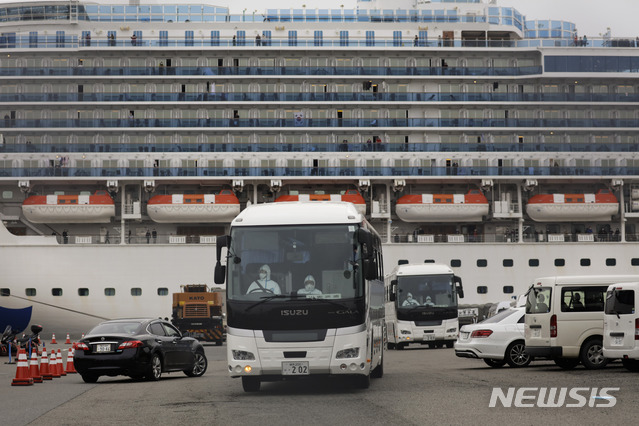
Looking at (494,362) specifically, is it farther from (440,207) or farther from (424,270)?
(440,207)

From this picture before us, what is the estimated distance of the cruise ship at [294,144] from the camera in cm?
4991

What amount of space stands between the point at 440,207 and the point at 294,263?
111ft

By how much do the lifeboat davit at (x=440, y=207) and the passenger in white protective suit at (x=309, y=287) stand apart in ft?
110

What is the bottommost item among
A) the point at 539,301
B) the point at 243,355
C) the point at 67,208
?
the point at 243,355

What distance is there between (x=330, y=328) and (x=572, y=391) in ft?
13.0

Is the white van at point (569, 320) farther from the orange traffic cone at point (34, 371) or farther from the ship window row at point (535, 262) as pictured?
the ship window row at point (535, 262)

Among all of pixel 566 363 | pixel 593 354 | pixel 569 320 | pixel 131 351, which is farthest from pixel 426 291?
pixel 131 351

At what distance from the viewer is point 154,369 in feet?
69.7

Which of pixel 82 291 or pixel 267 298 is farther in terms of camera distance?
pixel 82 291

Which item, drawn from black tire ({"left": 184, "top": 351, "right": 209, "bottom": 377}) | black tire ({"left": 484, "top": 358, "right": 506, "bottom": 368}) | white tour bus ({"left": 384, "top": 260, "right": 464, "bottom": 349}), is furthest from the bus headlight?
white tour bus ({"left": 384, "top": 260, "right": 464, "bottom": 349})

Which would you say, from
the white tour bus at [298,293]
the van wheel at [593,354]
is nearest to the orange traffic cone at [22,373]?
the white tour bus at [298,293]

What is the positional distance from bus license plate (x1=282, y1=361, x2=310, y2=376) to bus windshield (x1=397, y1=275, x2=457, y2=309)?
841 inches

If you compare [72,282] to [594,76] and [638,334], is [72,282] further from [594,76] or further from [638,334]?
[638,334]

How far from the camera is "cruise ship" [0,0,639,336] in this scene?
49.9 m
